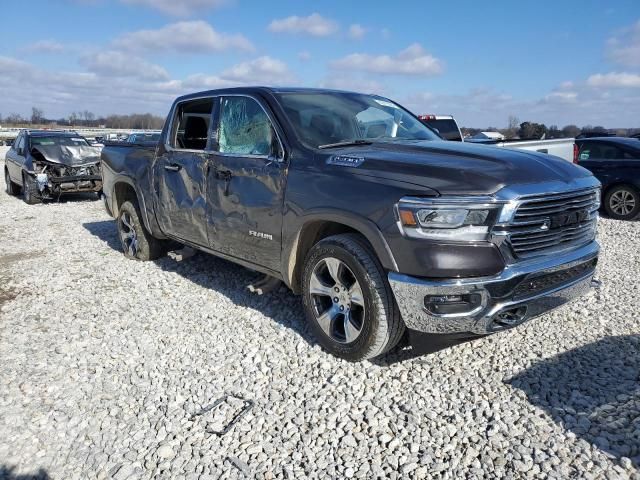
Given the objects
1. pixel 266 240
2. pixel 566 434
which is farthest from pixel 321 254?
pixel 566 434

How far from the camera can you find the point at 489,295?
10.0ft

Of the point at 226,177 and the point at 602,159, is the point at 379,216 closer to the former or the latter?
the point at 226,177

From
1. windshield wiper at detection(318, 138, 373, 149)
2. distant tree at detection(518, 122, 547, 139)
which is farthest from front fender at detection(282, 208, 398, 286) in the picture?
distant tree at detection(518, 122, 547, 139)

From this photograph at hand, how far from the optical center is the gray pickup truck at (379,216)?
3070 mm

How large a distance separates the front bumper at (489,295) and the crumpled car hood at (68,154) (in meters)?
12.0

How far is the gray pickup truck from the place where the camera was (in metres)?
3.07

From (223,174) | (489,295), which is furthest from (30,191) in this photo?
(489,295)

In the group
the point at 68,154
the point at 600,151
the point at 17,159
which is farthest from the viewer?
the point at 17,159

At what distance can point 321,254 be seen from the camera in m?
3.75

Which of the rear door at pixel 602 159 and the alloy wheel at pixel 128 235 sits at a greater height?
the rear door at pixel 602 159

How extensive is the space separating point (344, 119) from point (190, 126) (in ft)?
7.01

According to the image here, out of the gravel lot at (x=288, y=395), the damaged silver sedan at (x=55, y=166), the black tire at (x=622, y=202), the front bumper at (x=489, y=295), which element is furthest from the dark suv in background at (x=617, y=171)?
the damaged silver sedan at (x=55, y=166)

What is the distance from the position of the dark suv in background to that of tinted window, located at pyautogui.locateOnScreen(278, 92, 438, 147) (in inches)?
253

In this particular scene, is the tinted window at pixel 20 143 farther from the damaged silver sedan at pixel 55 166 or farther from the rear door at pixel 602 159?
the rear door at pixel 602 159
